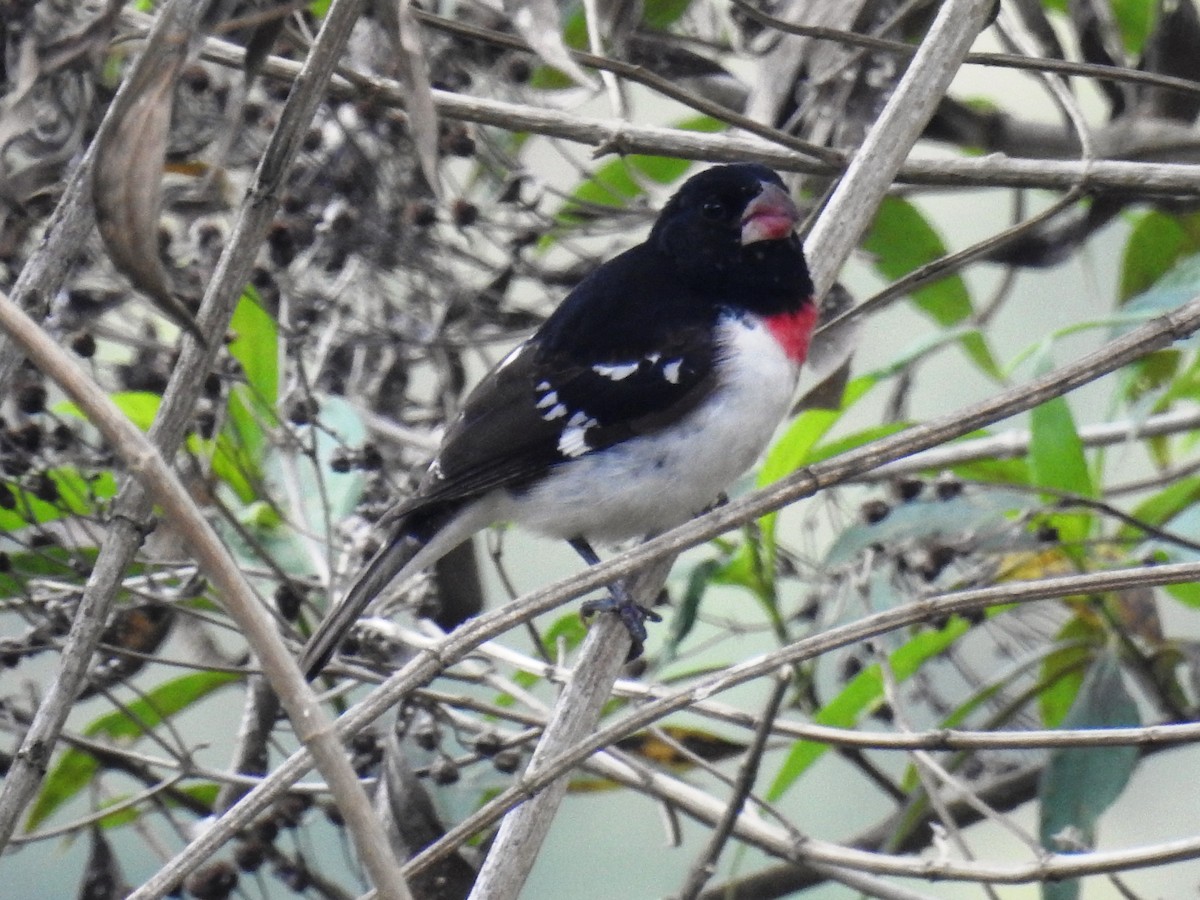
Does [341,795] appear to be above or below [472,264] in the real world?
below

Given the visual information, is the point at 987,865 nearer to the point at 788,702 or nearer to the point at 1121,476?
the point at 788,702

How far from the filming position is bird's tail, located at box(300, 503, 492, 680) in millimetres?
2191

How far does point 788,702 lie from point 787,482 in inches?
58.5

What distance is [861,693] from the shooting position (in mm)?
2629

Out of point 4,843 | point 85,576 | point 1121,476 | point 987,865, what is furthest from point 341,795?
point 1121,476

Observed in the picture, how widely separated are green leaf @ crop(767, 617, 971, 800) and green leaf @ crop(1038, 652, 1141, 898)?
244 mm

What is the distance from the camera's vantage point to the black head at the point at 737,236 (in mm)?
2619

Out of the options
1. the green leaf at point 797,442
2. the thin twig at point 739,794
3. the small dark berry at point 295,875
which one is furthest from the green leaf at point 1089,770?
the small dark berry at point 295,875

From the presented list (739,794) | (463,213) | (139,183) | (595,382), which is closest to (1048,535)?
(595,382)

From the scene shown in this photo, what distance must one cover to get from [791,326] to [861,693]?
63 cm

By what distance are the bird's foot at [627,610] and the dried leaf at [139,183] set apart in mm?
Result: 1075

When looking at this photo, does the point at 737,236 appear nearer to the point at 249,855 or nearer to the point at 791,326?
the point at 791,326

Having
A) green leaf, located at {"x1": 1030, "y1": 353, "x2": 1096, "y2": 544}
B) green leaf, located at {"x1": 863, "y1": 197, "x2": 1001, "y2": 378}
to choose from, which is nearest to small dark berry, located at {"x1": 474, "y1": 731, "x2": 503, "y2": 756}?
green leaf, located at {"x1": 1030, "y1": 353, "x2": 1096, "y2": 544}

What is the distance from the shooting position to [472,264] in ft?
9.95
